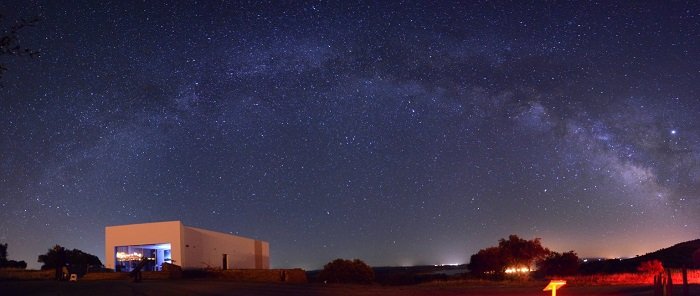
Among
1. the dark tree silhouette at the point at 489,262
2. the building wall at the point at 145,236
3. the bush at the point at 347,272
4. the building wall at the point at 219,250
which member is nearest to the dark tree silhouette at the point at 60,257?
the building wall at the point at 145,236

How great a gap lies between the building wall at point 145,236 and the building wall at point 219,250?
79 cm

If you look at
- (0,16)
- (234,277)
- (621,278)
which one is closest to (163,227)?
(234,277)

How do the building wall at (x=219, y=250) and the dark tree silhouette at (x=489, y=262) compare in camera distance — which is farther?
the dark tree silhouette at (x=489, y=262)

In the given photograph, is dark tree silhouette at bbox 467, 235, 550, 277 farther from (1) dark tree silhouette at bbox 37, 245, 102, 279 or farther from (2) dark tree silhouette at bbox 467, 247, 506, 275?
→ (1) dark tree silhouette at bbox 37, 245, 102, 279

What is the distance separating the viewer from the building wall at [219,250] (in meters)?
45.7

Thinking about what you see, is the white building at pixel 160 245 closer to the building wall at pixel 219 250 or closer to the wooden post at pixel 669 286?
the building wall at pixel 219 250

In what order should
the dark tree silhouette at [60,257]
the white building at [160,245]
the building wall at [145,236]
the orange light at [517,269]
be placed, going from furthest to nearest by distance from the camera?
the dark tree silhouette at [60,257], the orange light at [517,269], the white building at [160,245], the building wall at [145,236]

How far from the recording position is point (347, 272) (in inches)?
1630

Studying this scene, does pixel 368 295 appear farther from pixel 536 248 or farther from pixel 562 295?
pixel 536 248

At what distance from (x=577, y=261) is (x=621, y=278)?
15.9 meters

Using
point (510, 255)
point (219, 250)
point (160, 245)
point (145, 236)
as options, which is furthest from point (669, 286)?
point (219, 250)

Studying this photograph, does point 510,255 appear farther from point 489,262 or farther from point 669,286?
point 669,286

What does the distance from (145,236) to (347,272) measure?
14.5 meters

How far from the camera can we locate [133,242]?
4506cm
